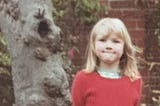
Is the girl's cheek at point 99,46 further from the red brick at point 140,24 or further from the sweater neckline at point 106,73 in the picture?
the red brick at point 140,24

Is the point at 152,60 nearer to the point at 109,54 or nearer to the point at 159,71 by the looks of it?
the point at 159,71

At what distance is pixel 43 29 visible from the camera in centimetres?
369

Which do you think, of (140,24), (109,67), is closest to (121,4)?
(140,24)

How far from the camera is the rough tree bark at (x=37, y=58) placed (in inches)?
145

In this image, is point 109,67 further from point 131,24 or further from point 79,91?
point 131,24

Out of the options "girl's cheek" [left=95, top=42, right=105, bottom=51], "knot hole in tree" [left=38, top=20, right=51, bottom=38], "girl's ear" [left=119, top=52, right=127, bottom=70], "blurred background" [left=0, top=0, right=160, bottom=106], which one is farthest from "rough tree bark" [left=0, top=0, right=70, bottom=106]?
"blurred background" [left=0, top=0, right=160, bottom=106]

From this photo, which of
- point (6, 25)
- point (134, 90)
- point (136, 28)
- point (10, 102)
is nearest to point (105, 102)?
point (134, 90)

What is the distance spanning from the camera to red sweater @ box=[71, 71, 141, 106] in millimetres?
3746

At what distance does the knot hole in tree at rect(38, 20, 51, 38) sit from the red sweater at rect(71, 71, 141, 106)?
1.09 feet

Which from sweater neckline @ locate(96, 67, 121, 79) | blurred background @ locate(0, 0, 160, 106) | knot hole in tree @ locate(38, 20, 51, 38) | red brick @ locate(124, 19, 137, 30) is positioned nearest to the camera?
knot hole in tree @ locate(38, 20, 51, 38)

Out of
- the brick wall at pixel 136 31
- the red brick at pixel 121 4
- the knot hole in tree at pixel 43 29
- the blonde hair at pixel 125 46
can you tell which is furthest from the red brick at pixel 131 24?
the knot hole in tree at pixel 43 29

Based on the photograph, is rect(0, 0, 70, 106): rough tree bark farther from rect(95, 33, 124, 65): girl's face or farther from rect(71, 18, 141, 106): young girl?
rect(95, 33, 124, 65): girl's face

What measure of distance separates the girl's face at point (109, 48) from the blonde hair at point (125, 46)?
0.03 meters

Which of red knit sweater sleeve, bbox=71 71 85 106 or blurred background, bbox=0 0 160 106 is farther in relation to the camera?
blurred background, bbox=0 0 160 106
